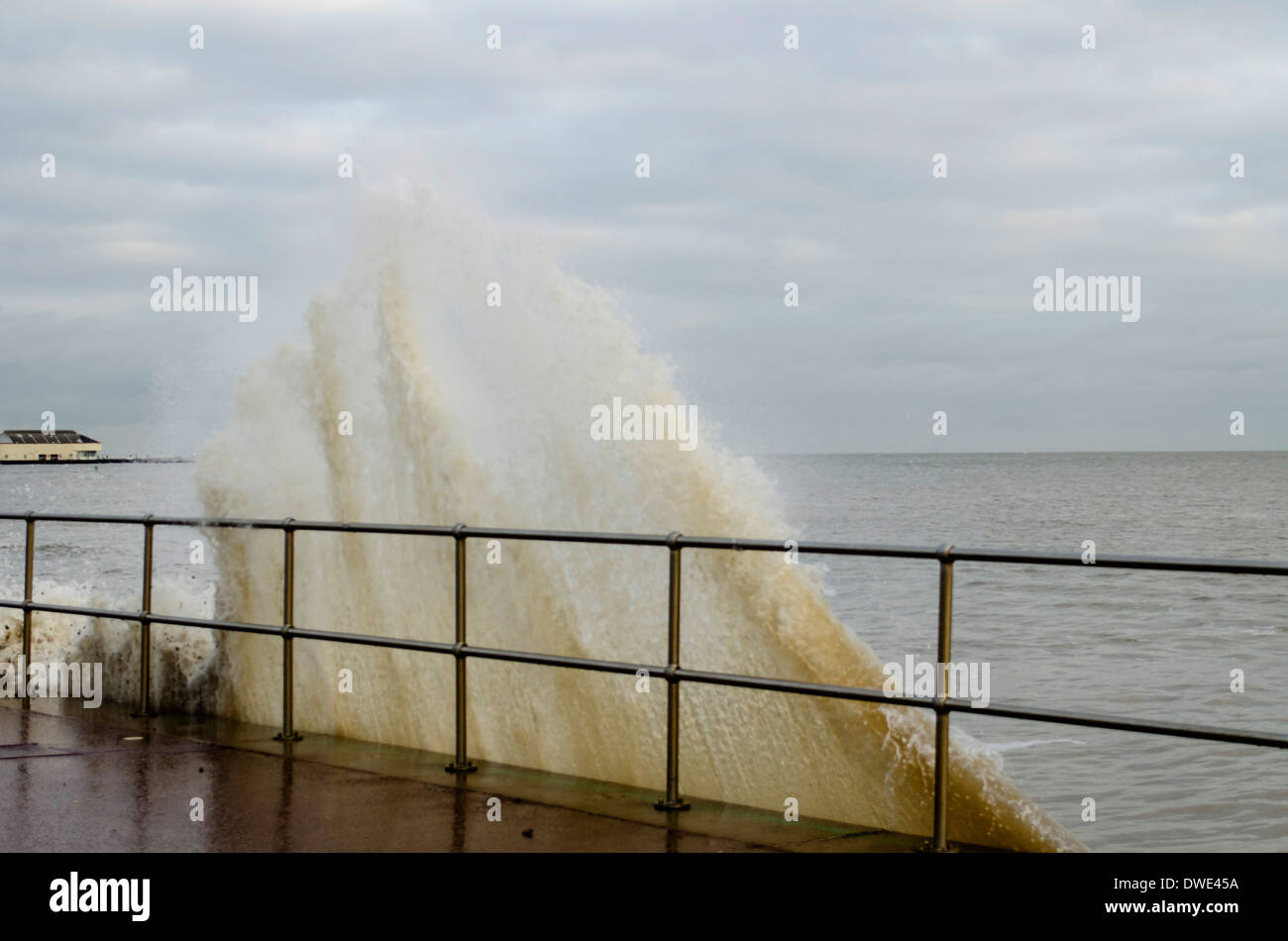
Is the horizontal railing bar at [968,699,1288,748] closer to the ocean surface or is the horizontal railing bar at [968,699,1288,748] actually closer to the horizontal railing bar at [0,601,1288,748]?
the horizontal railing bar at [0,601,1288,748]

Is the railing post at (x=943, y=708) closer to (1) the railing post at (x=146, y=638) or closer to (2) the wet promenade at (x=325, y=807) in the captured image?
(2) the wet promenade at (x=325, y=807)

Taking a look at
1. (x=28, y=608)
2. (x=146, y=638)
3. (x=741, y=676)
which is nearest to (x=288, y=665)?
(x=146, y=638)

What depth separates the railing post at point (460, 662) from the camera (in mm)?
6172

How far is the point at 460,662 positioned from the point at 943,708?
2.53 m

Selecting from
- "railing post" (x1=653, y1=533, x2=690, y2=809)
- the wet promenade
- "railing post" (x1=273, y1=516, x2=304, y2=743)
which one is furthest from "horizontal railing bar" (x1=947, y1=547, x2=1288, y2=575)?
"railing post" (x1=273, y1=516, x2=304, y2=743)

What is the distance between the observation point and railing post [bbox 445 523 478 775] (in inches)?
243

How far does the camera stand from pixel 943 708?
15.3 ft

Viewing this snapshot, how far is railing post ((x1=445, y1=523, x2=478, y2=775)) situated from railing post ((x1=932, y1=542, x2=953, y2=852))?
7.62 feet

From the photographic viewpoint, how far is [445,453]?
933 centimetres

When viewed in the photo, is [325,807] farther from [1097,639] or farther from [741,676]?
[1097,639]
